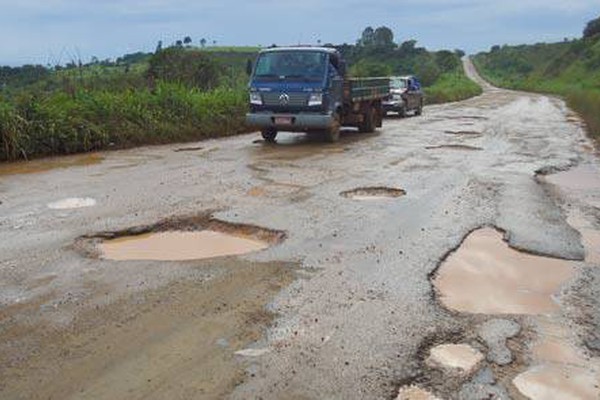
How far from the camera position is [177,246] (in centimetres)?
662

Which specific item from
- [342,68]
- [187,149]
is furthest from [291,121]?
[187,149]

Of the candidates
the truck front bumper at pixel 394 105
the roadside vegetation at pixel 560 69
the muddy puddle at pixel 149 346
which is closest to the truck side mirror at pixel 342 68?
the roadside vegetation at pixel 560 69

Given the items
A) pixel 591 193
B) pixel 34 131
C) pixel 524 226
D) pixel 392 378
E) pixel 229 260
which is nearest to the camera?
pixel 392 378

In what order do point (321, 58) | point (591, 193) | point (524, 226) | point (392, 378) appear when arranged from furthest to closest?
1. point (321, 58)
2. point (591, 193)
3. point (524, 226)
4. point (392, 378)

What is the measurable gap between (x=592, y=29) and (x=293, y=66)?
8470 centimetres

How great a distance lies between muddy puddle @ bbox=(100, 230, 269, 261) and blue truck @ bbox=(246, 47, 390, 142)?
27.3 ft

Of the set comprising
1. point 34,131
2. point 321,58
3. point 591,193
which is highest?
point 321,58

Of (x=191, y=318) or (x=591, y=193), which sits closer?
(x=191, y=318)

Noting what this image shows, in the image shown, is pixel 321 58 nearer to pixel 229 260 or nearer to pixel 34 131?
pixel 34 131

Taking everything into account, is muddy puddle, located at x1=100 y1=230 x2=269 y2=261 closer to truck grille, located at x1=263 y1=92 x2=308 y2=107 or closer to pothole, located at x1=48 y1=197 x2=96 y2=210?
pothole, located at x1=48 y1=197 x2=96 y2=210

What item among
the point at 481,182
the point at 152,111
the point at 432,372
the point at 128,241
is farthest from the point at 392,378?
the point at 152,111

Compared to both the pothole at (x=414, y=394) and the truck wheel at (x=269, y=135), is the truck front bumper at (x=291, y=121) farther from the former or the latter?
the pothole at (x=414, y=394)

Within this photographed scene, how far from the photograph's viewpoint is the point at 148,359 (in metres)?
3.99

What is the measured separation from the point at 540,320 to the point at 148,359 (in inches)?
106
